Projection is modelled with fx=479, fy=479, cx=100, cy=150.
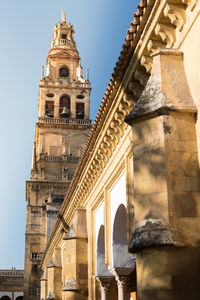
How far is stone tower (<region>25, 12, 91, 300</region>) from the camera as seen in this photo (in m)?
45.2

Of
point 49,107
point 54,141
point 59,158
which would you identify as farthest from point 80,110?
point 59,158

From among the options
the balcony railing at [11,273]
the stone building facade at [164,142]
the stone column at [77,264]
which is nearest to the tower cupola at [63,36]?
the balcony railing at [11,273]

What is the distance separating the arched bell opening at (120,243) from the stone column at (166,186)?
16.4 feet

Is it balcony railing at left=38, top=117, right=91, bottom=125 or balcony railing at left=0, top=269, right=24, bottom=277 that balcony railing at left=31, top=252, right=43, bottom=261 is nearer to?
balcony railing at left=0, top=269, right=24, bottom=277

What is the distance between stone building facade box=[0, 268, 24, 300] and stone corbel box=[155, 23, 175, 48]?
51536 mm

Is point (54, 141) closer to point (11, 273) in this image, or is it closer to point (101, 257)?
point (11, 273)

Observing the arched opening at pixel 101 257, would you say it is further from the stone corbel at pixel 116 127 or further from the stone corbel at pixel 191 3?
the stone corbel at pixel 191 3

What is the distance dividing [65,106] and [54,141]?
4996mm

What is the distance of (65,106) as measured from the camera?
5278cm

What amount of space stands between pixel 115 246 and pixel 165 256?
5829 mm

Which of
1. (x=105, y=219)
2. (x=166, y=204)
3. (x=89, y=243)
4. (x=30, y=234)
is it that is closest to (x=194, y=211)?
(x=166, y=204)

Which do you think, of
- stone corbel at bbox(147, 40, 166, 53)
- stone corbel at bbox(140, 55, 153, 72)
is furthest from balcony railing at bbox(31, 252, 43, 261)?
stone corbel at bbox(147, 40, 166, 53)

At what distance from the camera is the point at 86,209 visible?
16.7m

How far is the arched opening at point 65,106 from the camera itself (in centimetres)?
5138
